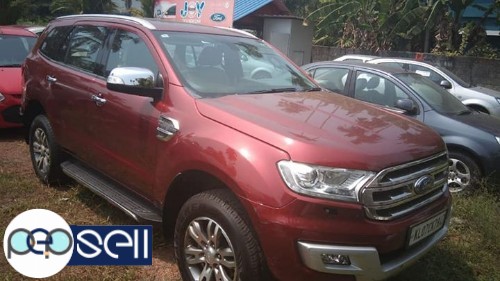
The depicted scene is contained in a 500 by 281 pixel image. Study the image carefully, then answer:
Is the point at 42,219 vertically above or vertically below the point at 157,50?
below

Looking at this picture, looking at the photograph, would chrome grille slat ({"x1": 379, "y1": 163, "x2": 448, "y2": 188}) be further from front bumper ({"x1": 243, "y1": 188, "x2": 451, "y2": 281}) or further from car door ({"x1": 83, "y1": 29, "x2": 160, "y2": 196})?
car door ({"x1": 83, "y1": 29, "x2": 160, "y2": 196})

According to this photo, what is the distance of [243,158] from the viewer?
8.22 feet

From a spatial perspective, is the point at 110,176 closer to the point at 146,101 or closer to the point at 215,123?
the point at 146,101

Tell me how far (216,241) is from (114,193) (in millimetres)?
1344

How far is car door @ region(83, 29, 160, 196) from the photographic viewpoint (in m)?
3.26

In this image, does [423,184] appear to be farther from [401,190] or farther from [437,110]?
[437,110]

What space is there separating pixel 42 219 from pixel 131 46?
1528 mm

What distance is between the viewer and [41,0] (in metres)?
35.2

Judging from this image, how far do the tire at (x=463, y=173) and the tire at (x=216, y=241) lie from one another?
366cm

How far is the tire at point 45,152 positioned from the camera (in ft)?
15.0

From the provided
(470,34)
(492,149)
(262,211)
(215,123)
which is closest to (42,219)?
(215,123)

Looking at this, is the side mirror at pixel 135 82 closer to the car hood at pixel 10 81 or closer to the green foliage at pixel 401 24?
the car hood at pixel 10 81

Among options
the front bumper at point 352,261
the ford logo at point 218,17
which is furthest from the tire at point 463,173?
the ford logo at point 218,17

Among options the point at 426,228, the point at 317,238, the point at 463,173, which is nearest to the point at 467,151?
the point at 463,173
